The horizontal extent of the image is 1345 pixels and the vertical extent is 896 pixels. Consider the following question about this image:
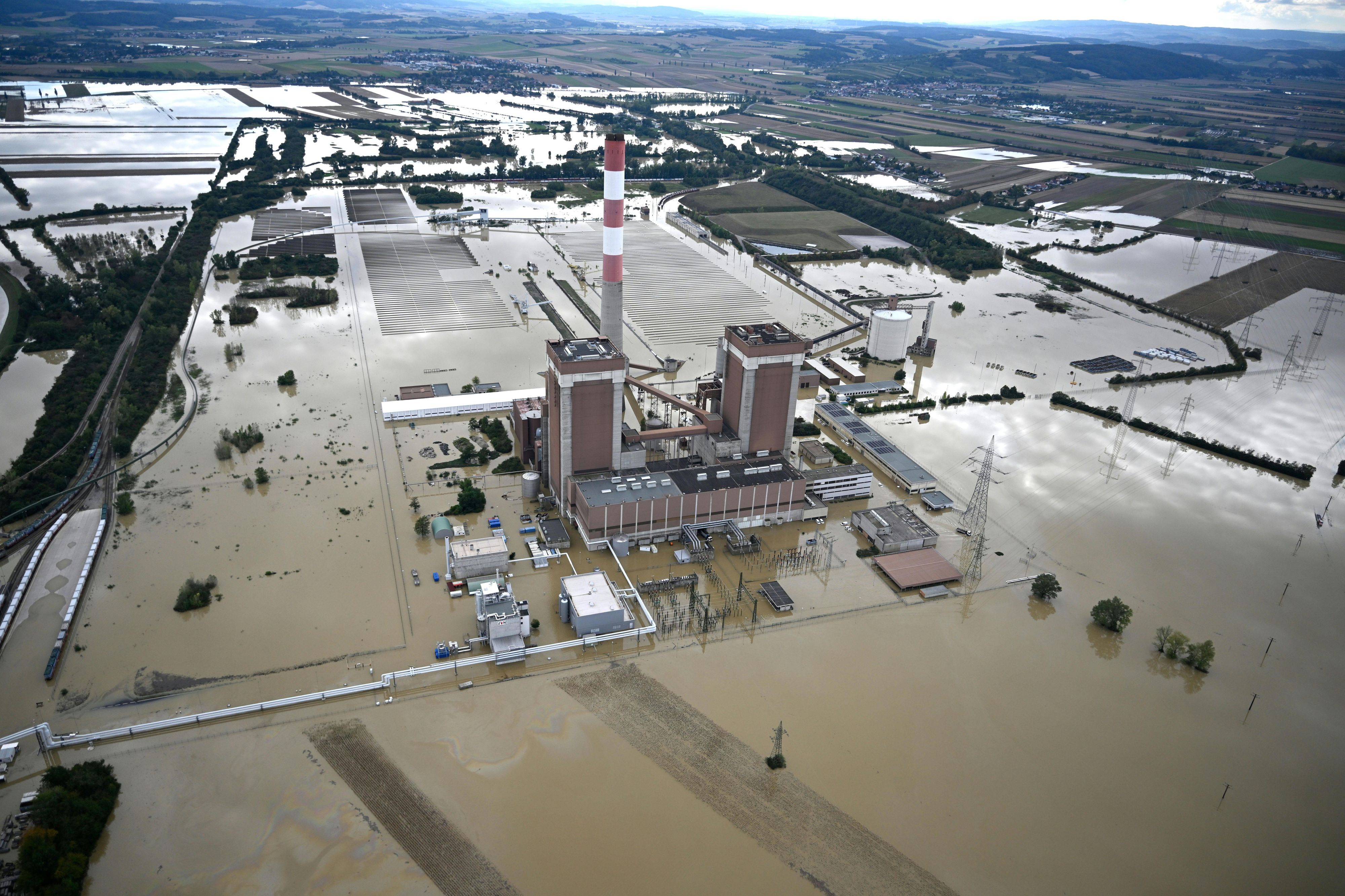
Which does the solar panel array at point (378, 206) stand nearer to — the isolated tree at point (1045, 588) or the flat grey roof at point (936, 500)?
the flat grey roof at point (936, 500)

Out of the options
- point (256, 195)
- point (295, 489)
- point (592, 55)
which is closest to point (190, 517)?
point (295, 489)

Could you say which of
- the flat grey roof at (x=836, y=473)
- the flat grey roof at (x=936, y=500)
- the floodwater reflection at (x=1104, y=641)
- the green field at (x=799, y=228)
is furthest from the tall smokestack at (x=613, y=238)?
the green field at (x=799, y=228)

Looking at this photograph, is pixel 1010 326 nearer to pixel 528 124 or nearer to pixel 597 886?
pixel 597 886

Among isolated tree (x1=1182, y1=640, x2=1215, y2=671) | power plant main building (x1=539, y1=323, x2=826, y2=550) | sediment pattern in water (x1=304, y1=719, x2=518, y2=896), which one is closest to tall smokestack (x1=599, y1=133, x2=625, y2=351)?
power plant main building (x1=539, y1=323, x2=826, y2=550)

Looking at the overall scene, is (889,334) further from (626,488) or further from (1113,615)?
(1113,615)

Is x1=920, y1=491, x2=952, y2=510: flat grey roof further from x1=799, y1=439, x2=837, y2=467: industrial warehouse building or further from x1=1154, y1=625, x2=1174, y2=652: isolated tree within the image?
x1=1154, y1=625, x2=1174, y2=652: isolated tree

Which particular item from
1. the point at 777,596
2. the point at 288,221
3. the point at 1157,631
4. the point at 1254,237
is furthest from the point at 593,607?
the point at 1254,237
